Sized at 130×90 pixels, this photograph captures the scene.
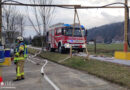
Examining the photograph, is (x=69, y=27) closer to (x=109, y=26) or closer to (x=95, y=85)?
(x=95, y=85)

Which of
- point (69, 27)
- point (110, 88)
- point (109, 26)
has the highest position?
point (109, 26)

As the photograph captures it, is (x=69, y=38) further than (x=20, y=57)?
Yes

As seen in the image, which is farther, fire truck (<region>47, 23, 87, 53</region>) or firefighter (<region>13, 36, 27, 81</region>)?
fire truck (<region>47, 23, 87, 53</region>)

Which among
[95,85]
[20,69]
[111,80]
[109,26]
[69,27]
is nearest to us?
[95,85]

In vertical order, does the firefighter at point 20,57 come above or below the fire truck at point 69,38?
below

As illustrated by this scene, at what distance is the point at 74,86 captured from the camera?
734 centimetres

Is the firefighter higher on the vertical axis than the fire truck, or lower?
lower

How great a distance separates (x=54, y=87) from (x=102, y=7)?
26.7 feet

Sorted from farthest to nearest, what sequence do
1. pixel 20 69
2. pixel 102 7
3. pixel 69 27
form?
pixel 69 27 → pixel 102 7 → pixel 20 69

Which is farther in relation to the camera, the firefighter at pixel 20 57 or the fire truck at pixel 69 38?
the fire truck at pixel 69 38

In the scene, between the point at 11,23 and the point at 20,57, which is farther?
the point at 11,23

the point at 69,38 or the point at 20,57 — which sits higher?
the point at 69,38

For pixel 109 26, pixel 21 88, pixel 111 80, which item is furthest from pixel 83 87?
pixel 109 26

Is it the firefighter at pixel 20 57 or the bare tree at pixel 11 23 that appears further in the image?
the bare tree at pixel 11 23
